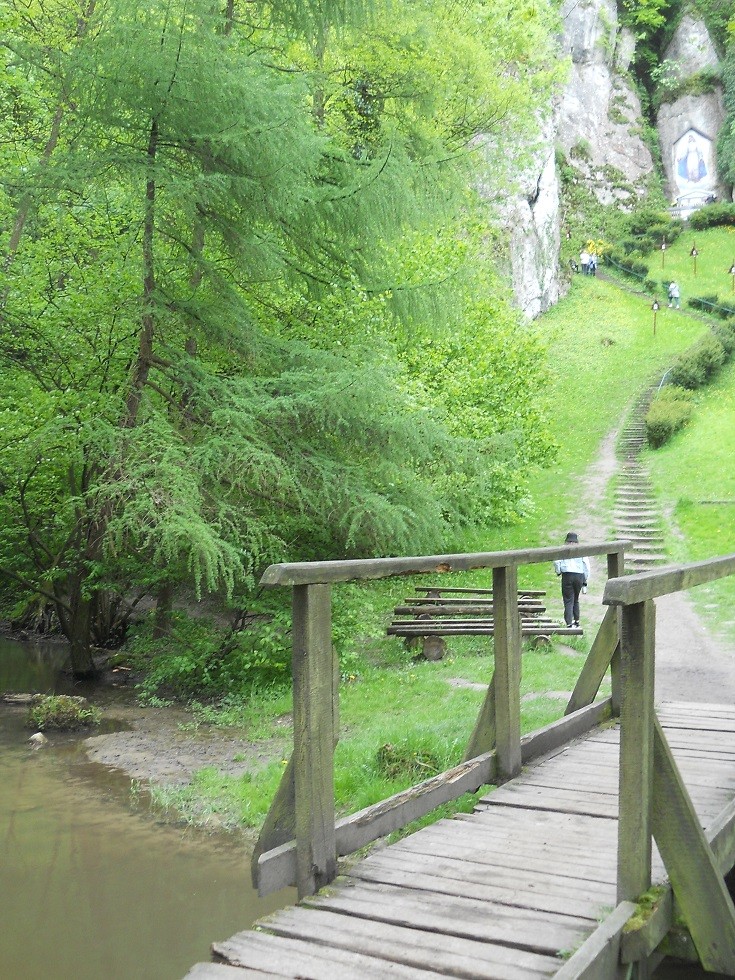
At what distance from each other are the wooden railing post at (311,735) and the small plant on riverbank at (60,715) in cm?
813

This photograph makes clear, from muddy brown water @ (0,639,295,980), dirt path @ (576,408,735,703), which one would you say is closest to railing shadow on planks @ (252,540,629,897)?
muddy brown water @ (0,639,295,980)

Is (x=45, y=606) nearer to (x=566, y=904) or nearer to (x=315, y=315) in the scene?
(x=315, y=315)

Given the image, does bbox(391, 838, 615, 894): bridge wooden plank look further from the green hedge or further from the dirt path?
the green hedge

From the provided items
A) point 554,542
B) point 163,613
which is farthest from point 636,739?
point 554,542

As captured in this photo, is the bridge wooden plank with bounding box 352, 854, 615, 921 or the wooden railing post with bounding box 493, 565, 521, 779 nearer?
the bridge wooden plank with bounding box 352, 854, 615, 921

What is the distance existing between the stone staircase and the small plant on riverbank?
9.10 meters

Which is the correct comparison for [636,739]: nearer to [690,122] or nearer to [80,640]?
[80,640]

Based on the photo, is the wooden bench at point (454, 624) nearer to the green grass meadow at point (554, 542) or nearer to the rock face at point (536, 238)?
the green grass meadow at point (554, 542)

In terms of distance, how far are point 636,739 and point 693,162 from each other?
2344 inches

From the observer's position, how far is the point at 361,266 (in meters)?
13.8

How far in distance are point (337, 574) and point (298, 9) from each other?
11878mm

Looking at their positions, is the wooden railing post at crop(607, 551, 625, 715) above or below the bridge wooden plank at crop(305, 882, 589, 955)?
above

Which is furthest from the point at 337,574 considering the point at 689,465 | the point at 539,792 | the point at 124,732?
the point at 689,465

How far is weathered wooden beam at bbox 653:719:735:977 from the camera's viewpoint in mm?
3314
